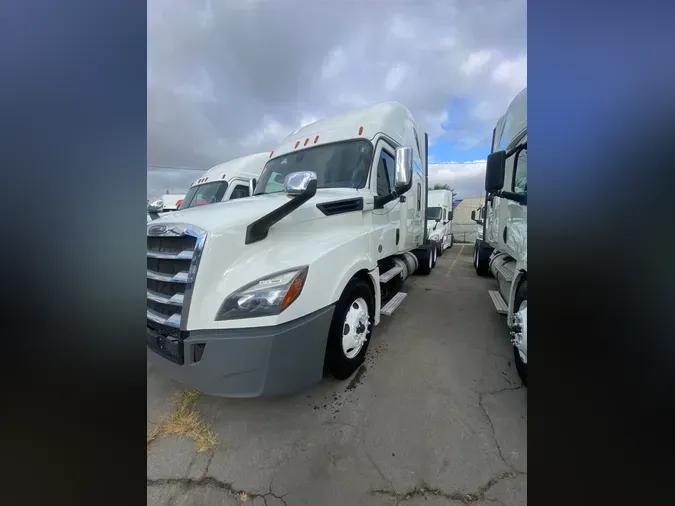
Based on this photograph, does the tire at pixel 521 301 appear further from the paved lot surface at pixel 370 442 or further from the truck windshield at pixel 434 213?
the truck windshield at pixel 434 213

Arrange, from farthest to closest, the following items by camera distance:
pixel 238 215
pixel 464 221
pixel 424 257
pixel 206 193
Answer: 1. pixel 464 221
2. pixel 206 193
3. pixel 424 257
4. pixel 238 215

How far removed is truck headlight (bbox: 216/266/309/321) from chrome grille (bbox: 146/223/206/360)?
277 millimetres

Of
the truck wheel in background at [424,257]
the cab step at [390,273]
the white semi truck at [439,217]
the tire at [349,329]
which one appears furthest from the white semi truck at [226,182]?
the white semi truck at [439,217]

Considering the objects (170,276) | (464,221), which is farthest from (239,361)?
(464,221)

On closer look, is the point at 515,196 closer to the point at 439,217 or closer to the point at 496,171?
the point at 496,171

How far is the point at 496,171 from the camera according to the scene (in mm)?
2432

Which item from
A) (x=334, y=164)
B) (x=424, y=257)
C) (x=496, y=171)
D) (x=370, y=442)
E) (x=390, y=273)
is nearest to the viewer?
(x=370, y=442)

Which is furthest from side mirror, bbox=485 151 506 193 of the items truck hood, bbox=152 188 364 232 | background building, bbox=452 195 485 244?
background building, bbox=452 195 485 244

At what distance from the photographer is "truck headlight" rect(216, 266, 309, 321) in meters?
1.56

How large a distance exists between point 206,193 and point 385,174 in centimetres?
608

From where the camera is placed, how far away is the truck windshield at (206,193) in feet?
23.4

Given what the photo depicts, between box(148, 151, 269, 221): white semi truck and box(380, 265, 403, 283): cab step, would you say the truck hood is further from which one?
box(148, 151, 269, 221): white semi truck
